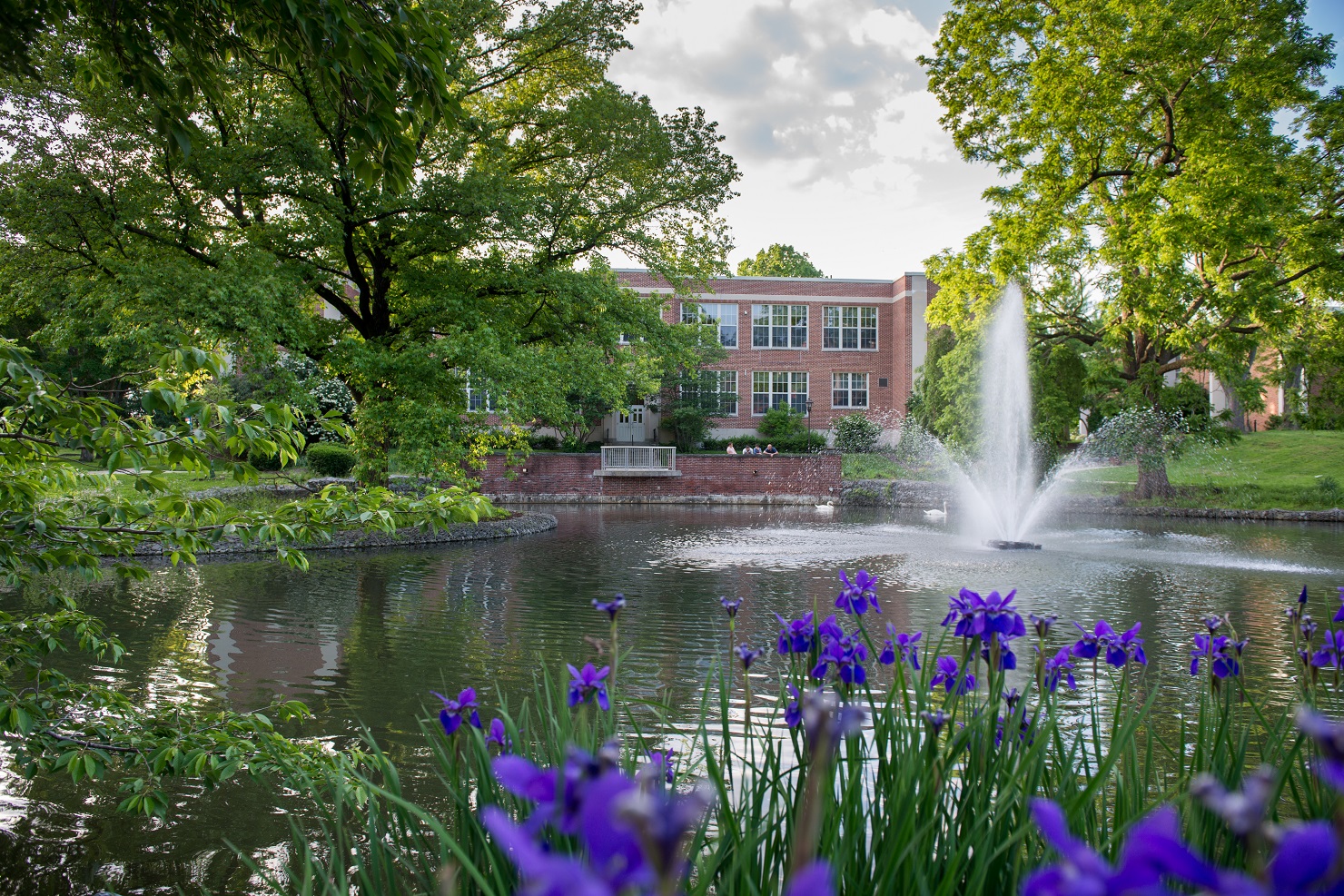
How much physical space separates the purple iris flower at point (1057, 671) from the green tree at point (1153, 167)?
16.1 metres

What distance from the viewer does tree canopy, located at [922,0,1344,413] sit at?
51.6 feet

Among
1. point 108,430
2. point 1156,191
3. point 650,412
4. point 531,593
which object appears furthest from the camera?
point 650,412

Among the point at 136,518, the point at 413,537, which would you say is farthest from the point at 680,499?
the point at 136,518

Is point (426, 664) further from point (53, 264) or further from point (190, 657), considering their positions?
point (53, 264)

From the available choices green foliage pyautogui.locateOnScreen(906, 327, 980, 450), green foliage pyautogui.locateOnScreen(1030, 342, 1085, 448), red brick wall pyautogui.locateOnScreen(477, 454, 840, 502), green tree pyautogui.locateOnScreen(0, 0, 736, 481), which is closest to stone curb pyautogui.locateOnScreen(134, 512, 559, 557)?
green tree pyautogui.locateOnScreen(0, 0, 736, 481)

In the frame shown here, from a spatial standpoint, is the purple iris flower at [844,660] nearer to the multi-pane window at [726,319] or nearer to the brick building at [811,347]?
the brick building at [811,347]

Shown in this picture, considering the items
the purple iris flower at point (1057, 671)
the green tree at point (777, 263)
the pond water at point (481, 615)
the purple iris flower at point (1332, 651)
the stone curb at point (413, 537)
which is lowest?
the pond water at point (481, 615)

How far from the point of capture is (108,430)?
222 centimetres

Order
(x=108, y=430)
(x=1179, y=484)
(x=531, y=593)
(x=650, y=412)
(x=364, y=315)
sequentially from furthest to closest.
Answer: (x=650, y=412)
(x=1179, y=484)
(x=364, y=315)
(x=531, y=593)
(x=108, y=430)

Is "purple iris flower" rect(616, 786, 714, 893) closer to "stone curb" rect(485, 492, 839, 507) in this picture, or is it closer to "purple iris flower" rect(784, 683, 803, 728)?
"purple iris flower" rect(784, 683, 803, 728)

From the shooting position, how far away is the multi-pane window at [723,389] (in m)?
32.9

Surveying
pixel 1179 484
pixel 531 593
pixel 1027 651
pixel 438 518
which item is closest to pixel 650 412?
pixel 1179 484

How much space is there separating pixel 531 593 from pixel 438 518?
5.69 metres

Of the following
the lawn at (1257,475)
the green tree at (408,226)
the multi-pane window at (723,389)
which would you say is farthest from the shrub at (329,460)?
the lawn at (1257,475)
